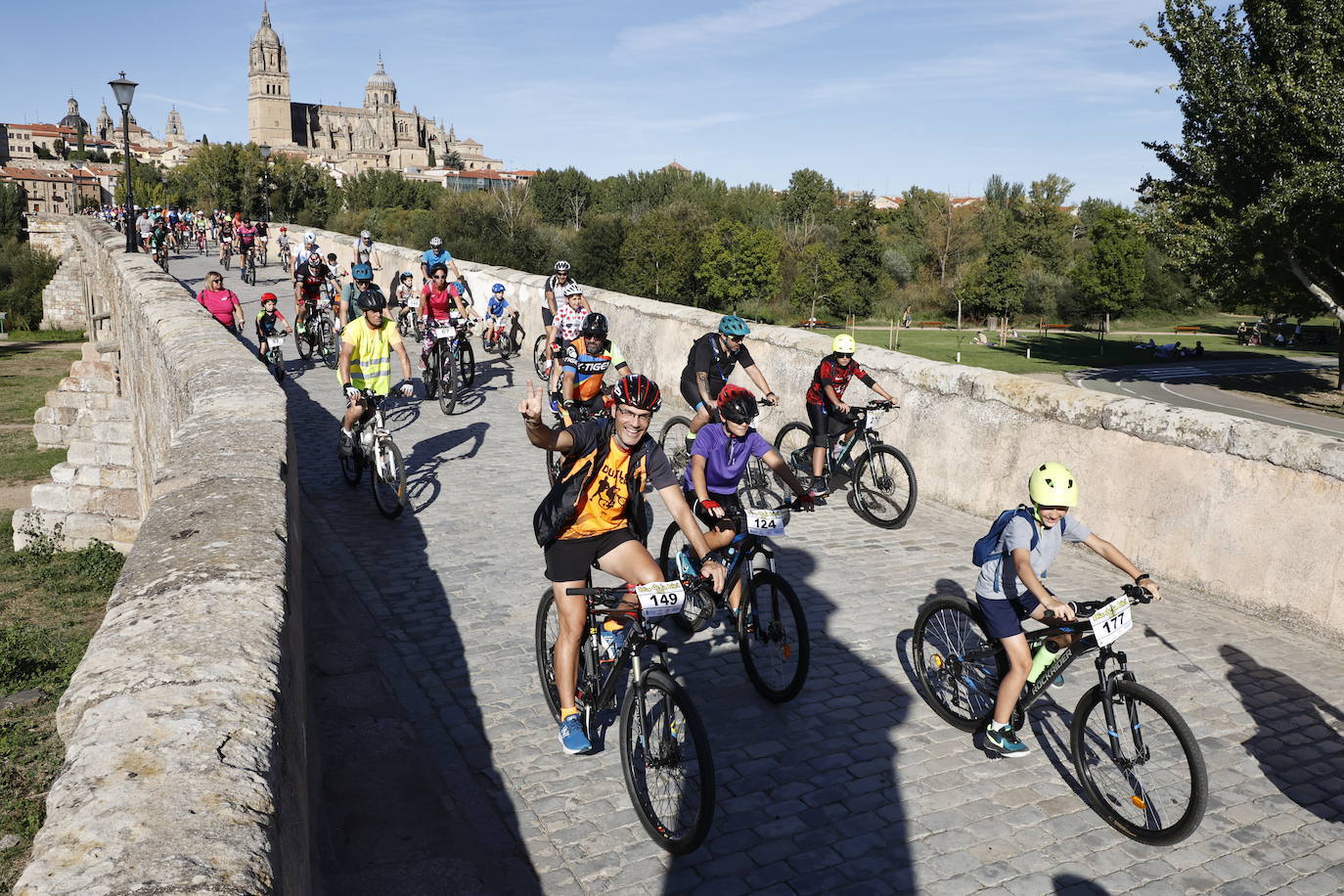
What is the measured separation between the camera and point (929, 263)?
319ft

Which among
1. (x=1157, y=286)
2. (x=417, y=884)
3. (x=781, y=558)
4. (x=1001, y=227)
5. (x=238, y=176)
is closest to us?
(x=417, y=884)

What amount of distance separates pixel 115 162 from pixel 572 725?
18864 centimetres

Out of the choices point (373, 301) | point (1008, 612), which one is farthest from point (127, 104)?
point (1008, 612)

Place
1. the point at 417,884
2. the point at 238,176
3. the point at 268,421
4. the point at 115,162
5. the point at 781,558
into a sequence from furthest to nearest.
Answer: the point at 115,162 < the point at 238,176 < the point at 781,558 < the point at 268,421 < the point at 417,884

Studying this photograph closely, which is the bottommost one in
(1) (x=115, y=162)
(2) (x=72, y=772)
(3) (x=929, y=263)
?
(2) (x=72, y=772)

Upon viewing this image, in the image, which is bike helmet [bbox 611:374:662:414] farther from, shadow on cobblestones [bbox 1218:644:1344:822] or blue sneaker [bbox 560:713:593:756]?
shadow on cobblestones [bbox 1218:644:1344:822]

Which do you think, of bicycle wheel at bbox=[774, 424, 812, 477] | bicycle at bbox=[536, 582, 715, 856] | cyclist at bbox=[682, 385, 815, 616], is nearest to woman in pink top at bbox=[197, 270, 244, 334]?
bicycle wheel at bbox=[774, 424, 812, 477]

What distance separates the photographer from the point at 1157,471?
7.49 meters

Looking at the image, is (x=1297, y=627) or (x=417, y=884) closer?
(x=417, y=884)

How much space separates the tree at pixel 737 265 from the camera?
85.4 m

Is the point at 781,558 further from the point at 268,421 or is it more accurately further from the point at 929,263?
the point at 929,263

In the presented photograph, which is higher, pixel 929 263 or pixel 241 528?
pixel 929 263

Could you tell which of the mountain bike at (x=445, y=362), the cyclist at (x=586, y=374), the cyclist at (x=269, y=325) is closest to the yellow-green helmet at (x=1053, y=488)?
the cyclist at (x=586, y=374)

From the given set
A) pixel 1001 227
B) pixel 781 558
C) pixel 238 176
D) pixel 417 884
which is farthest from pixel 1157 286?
pixel 417 884
